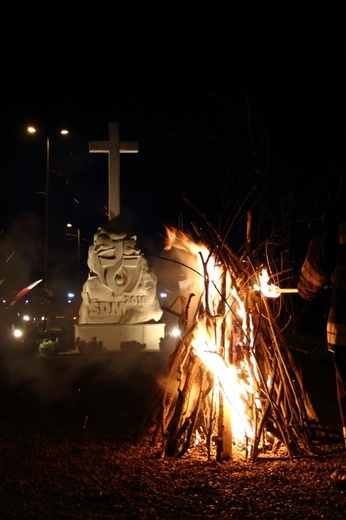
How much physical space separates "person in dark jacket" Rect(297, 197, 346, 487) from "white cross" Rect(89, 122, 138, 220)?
13.4 meters

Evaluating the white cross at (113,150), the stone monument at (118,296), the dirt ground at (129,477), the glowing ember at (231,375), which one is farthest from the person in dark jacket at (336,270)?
the white cross at (113,150)

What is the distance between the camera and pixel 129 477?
4.08 meters

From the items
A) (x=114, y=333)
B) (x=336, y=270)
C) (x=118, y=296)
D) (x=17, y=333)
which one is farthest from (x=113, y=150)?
(x=336, y=270)

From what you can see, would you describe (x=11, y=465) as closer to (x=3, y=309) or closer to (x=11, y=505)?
(x=11, y=505)

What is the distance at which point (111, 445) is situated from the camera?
197 inches

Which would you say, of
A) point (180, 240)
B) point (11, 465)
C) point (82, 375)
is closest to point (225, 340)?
point (180, 240)

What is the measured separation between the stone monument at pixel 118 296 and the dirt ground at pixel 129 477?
29.4 ft

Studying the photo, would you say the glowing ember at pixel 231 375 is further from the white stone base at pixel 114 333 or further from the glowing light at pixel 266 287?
the white stone base at pixel 114 333

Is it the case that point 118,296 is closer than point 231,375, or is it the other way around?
point 231,375

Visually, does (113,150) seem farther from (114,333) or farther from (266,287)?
(266,287)

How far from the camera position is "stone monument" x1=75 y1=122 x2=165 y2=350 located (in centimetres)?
1587

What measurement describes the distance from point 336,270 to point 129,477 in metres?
2.16

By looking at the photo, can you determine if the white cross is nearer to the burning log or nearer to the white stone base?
the white stone base

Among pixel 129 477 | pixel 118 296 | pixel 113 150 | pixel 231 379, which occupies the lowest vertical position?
pixel 129 477
